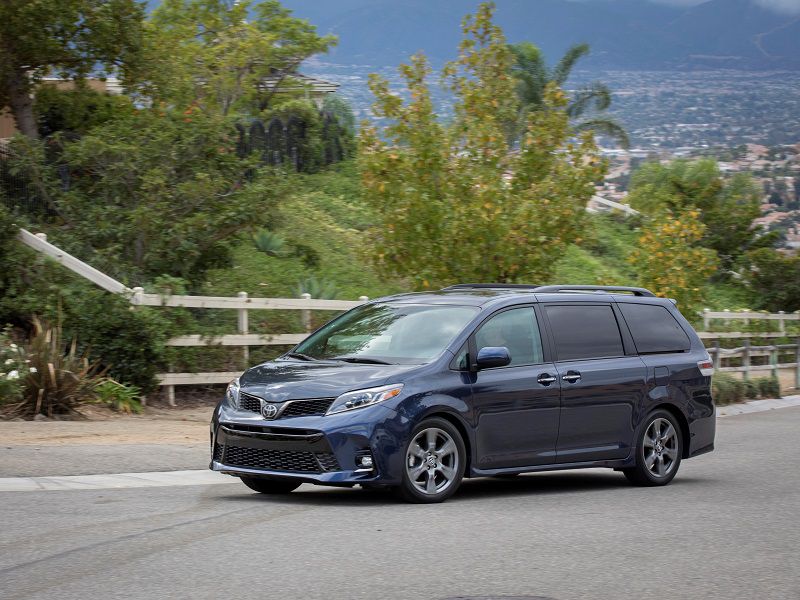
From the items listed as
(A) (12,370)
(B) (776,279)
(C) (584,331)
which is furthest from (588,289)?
(B) (776,279)

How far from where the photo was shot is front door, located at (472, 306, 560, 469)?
34.4ft

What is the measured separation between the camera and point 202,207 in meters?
20.5

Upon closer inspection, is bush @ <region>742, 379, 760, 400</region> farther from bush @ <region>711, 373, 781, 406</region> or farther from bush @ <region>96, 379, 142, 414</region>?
bush @ <region>96, 379, 142, 414</region>

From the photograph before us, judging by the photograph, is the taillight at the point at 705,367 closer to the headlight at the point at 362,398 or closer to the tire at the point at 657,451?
the tire at the point at 657,451

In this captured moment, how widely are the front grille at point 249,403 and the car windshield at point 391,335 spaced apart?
0.90 m

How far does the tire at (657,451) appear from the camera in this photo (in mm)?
11961

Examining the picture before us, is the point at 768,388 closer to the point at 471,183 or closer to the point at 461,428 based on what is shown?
the point at 471,183

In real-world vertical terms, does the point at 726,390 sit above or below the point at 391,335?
below

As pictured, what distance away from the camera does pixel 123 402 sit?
55.7ft

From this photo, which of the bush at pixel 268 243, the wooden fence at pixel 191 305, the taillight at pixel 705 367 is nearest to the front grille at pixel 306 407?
the taillight at pixel 705 367

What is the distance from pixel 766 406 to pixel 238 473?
17.4 metres

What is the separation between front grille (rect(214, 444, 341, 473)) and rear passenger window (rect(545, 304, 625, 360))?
8.76ft

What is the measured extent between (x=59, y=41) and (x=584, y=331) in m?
15.1

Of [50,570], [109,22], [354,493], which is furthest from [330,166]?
[50,570]
